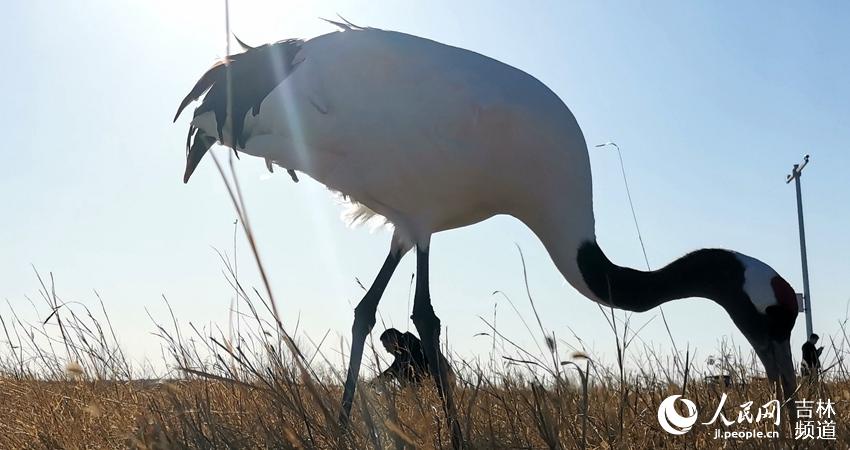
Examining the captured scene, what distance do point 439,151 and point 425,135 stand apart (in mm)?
103

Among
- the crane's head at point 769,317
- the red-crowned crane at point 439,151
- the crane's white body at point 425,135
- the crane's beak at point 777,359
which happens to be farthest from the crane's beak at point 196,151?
the crane's beak at point 777,359

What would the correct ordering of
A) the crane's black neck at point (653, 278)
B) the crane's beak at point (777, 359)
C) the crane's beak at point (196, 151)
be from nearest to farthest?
the crane's beak at point (777, 359) → the crane's black neck at point (653, 278) → the crane's beak at point (196, 151)

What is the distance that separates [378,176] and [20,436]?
1939 mm

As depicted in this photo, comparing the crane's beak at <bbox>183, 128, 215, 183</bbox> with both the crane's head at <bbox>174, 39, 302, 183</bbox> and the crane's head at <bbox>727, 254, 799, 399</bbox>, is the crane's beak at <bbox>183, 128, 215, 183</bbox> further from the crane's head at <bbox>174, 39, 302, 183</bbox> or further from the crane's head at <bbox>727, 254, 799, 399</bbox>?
the crane's head at <bbox>727, 254, 799, 399</bbox>

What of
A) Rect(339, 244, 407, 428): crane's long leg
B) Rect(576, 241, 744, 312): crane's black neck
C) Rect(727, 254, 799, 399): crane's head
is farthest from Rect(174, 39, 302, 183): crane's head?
Rect(727, 254, 799, 399): crane's head

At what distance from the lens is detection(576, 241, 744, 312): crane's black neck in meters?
4.75

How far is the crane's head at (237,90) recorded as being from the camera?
4.63m

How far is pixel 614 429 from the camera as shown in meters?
2.78

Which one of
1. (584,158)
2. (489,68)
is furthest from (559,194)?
(489,68)

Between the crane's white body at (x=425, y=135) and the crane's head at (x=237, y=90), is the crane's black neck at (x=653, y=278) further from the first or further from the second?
the crane's head at (x=237, y=90)

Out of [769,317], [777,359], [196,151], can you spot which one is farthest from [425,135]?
[777,359]

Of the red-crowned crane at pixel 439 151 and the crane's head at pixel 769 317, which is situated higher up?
the red-crowned crane at pixel 439 151

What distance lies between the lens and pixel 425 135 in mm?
4250

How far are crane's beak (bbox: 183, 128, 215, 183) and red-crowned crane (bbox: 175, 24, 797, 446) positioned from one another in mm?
111
